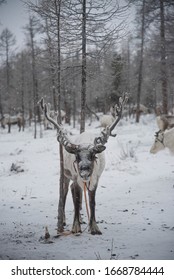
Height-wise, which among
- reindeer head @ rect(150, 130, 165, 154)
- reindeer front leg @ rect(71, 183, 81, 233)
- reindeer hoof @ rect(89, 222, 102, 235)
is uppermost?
reindeer head @ rect(150, 130, 165, 154)

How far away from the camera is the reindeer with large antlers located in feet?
17.9

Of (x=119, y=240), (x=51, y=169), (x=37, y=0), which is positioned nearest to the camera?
(x=119, y=240)

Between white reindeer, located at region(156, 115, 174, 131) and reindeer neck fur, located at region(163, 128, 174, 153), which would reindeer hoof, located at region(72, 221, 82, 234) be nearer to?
reindeer neck fur, located at region(163, 128, 174, 153)

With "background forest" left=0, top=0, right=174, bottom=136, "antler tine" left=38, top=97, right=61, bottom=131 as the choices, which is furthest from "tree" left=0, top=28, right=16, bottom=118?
"antler tine" left=38, top=97, right=61, bottom=131

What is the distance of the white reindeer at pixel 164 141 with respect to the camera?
38.8ft

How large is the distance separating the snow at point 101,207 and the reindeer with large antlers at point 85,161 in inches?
17.7

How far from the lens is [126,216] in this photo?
6934 mm

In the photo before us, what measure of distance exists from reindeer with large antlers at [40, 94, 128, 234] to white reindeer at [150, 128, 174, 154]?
605 centimetres

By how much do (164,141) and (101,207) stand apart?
5.48 metres

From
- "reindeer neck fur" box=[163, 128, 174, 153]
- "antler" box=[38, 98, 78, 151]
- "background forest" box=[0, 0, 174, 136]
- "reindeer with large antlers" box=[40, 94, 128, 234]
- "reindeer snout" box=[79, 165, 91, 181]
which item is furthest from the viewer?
"reindeer neck fur" box=[163, 128, 174, 153]
